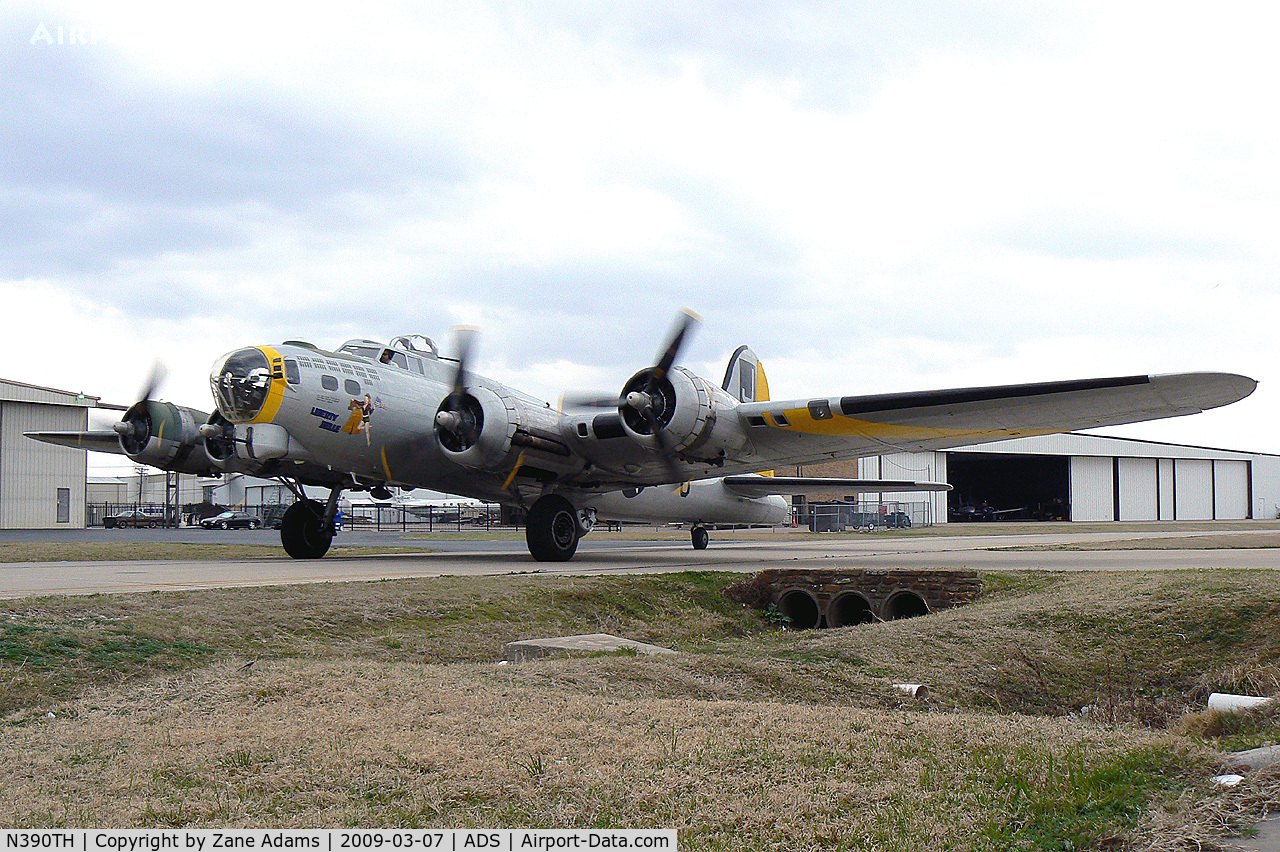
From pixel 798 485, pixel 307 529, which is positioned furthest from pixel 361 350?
pixel 798 485

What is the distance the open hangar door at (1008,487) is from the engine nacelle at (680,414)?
233ft

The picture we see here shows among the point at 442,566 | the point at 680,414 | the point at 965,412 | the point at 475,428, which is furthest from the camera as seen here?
the point at 475,428

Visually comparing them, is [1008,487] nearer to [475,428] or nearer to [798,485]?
[798,485]

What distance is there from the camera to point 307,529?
21.6 m

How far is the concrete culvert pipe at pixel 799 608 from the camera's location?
16141 millimetres

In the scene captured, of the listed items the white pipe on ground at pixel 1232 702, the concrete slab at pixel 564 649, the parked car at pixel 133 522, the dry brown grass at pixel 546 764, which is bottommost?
the parked car at pixel 133 522

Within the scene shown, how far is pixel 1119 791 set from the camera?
4547mm

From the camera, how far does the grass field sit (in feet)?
14.3

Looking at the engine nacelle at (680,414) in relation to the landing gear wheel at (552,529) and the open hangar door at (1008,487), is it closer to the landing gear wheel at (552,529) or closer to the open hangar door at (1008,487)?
the landing gear wheel at (552,529)

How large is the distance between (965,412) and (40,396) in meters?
56.7

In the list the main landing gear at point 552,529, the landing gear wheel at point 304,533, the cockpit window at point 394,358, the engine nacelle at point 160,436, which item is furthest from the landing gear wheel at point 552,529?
the engine nacelle at point 160,436

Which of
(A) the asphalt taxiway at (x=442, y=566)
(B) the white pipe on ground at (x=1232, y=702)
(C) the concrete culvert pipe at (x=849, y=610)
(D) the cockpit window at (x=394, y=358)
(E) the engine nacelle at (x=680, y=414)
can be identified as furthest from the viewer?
(D) the cockpit window at (x=394, y=358)

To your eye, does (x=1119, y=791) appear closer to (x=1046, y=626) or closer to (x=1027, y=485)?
(x=1046, y=626)

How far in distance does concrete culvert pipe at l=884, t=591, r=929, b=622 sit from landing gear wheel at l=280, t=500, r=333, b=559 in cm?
1274
